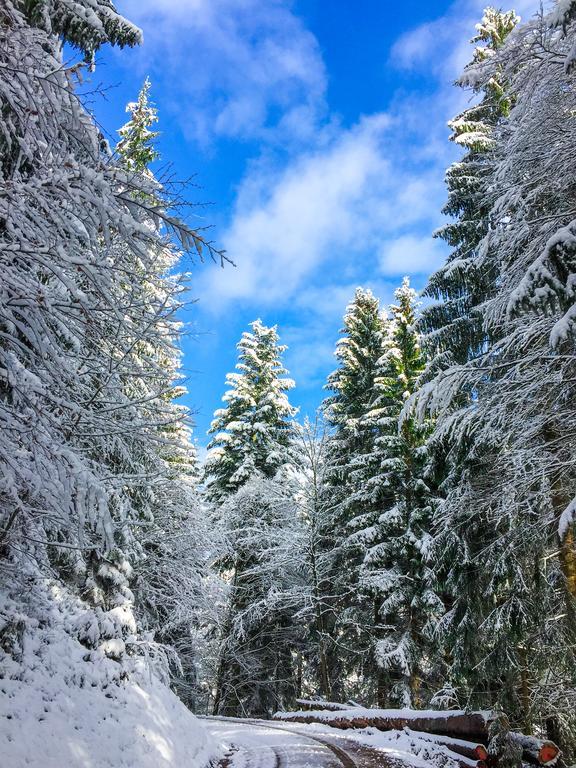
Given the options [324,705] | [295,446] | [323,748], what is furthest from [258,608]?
[323,748]

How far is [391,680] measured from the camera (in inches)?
626

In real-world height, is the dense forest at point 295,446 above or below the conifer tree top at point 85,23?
below

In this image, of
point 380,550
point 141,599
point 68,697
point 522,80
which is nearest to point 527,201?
point 522,80

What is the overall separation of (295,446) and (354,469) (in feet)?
8.64

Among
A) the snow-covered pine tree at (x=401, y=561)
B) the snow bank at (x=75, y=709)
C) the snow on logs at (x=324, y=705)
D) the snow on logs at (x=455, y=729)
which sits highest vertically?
the snow-covered pine tree at (x=401, y=561)

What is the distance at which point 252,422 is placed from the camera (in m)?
24.1

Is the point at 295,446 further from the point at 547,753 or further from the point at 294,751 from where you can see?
the point at 547,753

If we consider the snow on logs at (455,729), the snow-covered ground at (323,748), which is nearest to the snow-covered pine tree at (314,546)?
the snow on logs at (455,729)

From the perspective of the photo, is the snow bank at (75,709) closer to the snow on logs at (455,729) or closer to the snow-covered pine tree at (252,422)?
the snow on logs at (455,729)

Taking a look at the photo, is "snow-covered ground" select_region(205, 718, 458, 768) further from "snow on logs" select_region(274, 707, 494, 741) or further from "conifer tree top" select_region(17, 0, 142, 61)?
"conifer tree top" select_region(17, 0, 142, 61)

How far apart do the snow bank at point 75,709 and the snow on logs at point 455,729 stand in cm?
421

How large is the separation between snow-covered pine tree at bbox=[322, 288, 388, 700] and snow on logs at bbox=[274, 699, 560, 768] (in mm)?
4708

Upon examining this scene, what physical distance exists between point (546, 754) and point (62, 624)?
759 cm

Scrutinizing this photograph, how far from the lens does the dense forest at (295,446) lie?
14.3 ft
